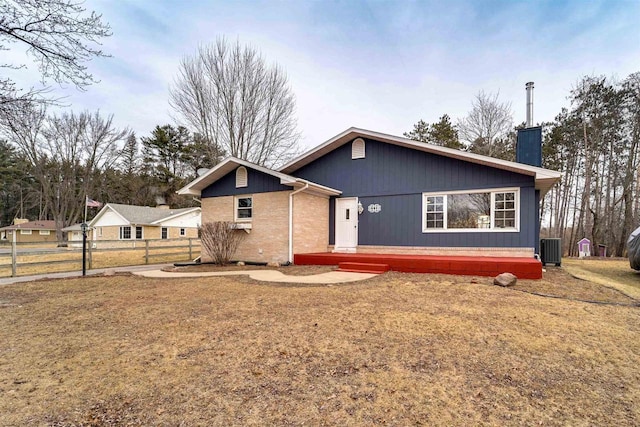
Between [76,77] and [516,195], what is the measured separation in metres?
11.4

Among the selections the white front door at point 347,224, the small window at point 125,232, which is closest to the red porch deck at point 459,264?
the white front door at point 347,224

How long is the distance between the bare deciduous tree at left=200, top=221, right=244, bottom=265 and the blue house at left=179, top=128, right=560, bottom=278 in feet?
1.66

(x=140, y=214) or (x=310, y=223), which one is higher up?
(x=140, y=214)

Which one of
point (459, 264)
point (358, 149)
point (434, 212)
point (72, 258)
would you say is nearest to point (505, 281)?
point (459, 264)

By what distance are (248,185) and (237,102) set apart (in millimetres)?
9123

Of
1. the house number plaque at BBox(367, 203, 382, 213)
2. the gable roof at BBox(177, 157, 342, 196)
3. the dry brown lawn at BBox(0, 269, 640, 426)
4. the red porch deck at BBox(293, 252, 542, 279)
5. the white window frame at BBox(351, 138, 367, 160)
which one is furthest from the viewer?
the white window frame at BBox(351, 138, 367, 160)

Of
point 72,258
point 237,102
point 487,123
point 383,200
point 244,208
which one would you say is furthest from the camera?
point 487,123

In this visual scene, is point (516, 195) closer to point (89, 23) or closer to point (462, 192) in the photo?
point (462, 192)

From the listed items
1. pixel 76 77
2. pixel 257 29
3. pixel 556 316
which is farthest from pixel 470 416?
pixel 257 29

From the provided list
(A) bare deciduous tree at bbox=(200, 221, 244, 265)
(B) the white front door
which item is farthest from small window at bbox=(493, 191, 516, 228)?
(A) bare deciduous tree at bbox=(200, 221, 244, 265)

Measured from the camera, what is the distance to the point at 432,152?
10.3 m

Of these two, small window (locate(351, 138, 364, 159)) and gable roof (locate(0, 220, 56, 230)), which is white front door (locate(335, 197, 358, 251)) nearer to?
small window (locate(351, 138, 364, 159))

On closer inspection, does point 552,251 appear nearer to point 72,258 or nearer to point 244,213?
point 244,213

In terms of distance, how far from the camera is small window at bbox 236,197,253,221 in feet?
38.3
